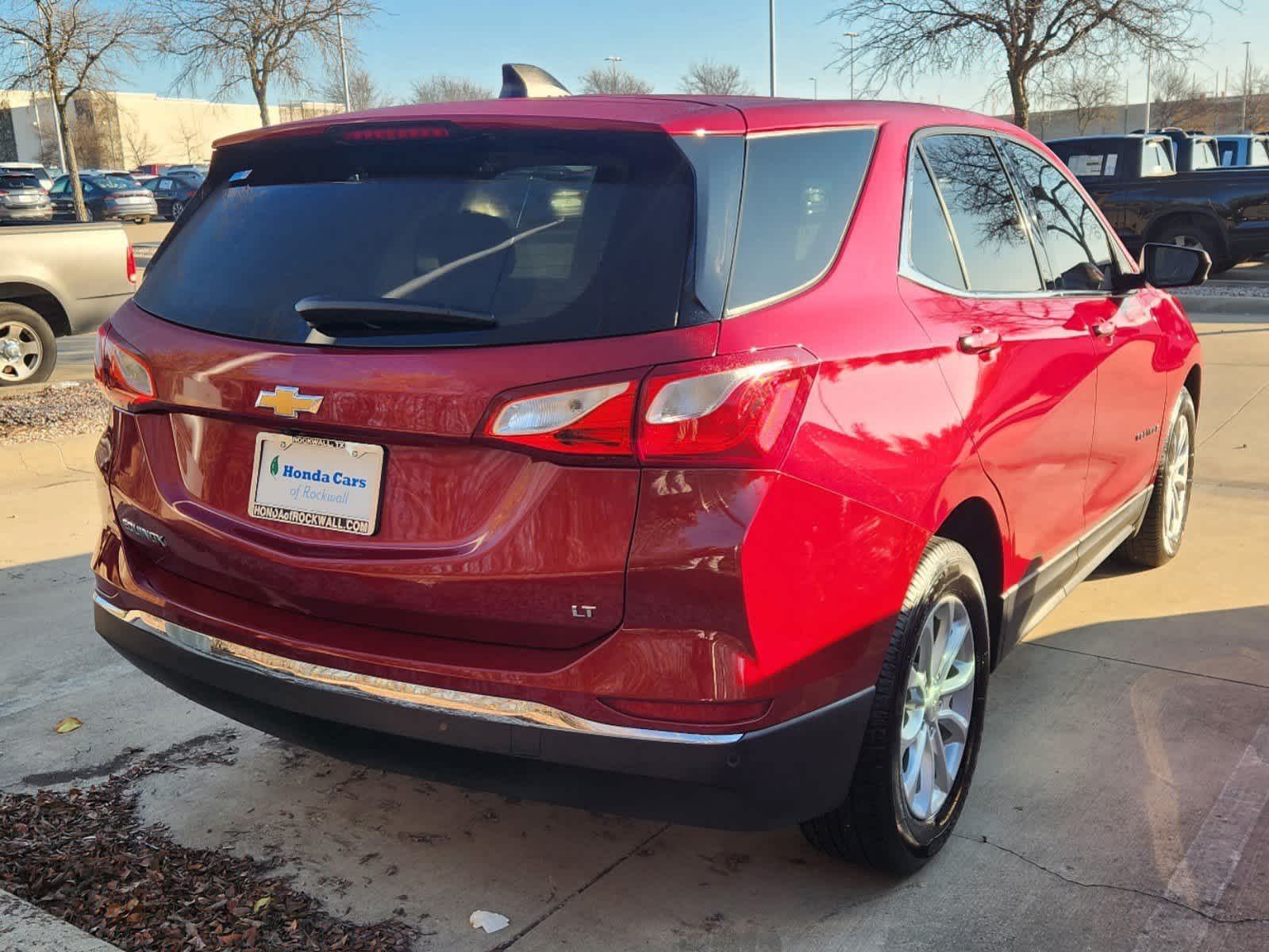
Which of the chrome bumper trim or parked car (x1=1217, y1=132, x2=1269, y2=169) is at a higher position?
parked car (x1=1217, y1=132, x2=1269, y2=169)

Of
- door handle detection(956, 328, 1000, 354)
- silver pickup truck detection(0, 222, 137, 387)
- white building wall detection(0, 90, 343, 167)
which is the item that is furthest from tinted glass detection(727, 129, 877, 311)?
white building wall detection(0, 90, 343, 167)

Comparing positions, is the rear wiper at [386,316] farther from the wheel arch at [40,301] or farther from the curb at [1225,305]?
the curb at [1225,305]

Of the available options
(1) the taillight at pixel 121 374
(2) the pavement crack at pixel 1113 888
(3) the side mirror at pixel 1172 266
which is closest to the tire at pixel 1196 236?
(3) the side mirror at pixel 1172 266

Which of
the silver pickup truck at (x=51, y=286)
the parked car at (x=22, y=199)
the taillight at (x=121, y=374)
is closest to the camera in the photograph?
the taillight at (x=121, y=374)

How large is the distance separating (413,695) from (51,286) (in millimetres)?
8389

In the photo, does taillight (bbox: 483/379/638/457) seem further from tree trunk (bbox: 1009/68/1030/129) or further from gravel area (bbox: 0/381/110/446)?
tree trunk (bbox: 1009/68/1030/129)

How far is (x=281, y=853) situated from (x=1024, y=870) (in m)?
1.75

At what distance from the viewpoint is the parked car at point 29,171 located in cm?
3155

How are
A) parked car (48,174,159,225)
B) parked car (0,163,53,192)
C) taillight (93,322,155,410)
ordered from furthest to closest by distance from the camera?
1. parked car (48,174,159,225)
2. parked car (0,163,53,192)
3. taillight (93,322,155,410)

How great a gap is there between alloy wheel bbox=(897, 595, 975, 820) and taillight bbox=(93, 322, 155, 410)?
1773mm

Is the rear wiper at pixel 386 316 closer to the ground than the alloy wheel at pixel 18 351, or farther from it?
farther from it

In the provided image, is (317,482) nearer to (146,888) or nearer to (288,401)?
(288,401)

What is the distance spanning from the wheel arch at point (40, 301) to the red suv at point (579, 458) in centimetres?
736

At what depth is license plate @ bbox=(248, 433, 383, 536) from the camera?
7.80ft
